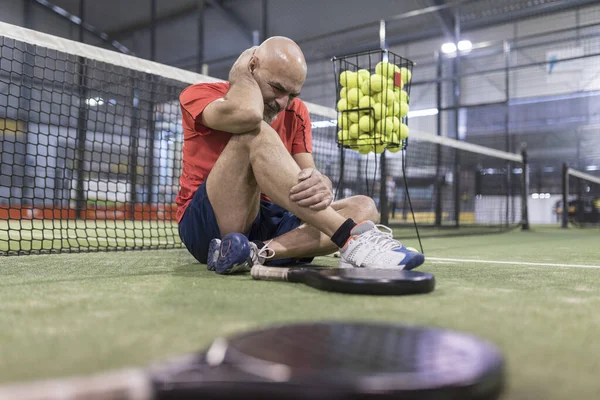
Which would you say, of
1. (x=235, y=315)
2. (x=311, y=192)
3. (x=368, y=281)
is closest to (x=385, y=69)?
(x=311, y=192)

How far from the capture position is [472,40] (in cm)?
1025

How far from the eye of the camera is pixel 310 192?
4.62 feet

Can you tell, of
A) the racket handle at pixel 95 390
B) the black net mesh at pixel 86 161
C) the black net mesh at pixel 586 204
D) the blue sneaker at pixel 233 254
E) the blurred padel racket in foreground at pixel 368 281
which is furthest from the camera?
the black net mesh at pixel 586 204

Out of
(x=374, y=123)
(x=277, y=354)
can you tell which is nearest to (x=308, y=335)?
(x=277, y=354)

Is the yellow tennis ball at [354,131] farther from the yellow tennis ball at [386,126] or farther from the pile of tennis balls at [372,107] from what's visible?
the yellow tennis ball at [386,126]

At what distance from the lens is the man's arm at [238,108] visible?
4.60ft

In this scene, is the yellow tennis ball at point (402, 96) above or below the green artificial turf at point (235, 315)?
above

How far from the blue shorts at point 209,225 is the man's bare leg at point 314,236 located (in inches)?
4.1

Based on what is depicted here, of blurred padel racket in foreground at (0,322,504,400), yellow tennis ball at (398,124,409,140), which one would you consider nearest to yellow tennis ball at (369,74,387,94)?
yellow tennis ball at (398,124,409,140)

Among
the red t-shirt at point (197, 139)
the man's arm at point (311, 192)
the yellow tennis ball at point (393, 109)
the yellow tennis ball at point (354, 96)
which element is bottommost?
the man's arm at point (311, 192)

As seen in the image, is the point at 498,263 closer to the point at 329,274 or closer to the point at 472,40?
the point at 329,274

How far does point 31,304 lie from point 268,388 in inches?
29.6

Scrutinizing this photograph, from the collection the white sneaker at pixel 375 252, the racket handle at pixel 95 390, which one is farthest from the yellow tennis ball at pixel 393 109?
the racket handle at pixel 95 390

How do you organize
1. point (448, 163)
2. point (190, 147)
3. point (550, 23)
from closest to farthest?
point (190, 147) → point (448, 163) → point (550, 23)
